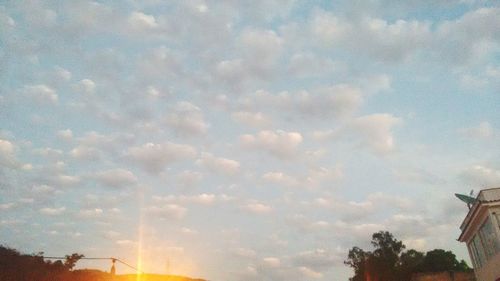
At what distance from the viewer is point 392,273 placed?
61969 millimetres

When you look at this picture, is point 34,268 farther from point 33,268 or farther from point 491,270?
point 491,270

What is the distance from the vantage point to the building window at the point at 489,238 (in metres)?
24.2

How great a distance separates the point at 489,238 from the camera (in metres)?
25.6

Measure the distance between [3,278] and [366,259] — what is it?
56.2 meters

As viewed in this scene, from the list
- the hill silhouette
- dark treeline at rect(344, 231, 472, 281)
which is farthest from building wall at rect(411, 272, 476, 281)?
the hill silhouette

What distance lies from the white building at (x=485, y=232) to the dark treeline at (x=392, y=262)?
3434 centimetres

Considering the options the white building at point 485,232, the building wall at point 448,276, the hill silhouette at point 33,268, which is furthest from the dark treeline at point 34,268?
the building wall at point 448,276

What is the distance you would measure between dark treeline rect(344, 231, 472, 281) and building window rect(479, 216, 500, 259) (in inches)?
1466

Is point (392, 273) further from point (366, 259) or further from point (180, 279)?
point (180, 279)

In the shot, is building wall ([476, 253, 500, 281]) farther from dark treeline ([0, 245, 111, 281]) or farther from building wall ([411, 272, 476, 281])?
dark treeline ([0, 245, 111, 281])

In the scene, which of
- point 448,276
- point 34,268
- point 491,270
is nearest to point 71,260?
point 34,268

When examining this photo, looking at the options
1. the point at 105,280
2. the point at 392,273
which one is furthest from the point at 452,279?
the point at 105,280

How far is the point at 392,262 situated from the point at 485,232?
42792 mm

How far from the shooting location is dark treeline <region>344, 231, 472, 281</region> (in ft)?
206
